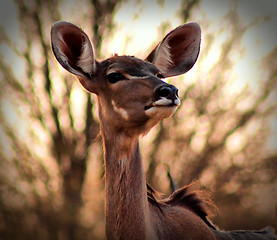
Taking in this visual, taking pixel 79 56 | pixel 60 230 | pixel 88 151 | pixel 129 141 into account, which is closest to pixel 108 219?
pixel 129 141

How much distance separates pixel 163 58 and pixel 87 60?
0.86 metres

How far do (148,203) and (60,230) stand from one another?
9571 mm

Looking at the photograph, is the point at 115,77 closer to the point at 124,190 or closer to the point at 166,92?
the point at 166,92

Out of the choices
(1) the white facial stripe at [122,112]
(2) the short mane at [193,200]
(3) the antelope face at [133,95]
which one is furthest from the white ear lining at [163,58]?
(2) the short mane at [193,200]

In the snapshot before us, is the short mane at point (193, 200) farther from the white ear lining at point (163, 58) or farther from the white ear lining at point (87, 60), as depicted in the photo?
the white ear lining at point (87, 60)

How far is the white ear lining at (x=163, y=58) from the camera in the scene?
346cm

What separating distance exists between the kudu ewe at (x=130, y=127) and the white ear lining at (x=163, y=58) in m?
0.01

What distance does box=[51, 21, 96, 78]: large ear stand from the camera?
3066mm

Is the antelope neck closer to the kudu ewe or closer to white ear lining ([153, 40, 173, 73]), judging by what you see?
the kudu ewe

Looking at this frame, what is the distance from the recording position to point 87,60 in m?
3.18

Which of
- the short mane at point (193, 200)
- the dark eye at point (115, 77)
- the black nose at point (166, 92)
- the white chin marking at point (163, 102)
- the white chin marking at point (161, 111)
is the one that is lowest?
the short mane at point (193, 200)

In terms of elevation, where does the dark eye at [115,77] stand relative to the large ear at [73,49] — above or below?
below

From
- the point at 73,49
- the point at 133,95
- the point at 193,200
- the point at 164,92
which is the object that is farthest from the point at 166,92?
the point at 193,200

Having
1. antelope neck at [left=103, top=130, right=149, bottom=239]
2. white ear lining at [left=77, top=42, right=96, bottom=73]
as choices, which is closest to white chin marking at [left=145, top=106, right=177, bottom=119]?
antelope neck at [left=103, top=130, right=149, bottom=239]
